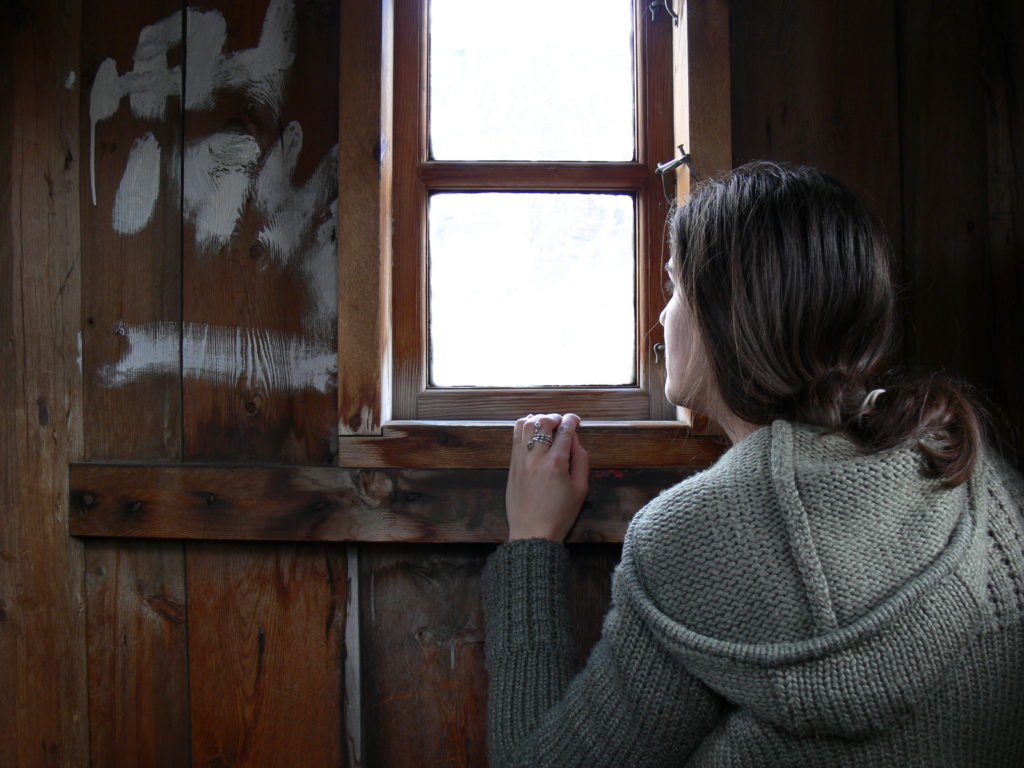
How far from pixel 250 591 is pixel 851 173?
1208 millimetres

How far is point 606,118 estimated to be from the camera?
3.97 ft

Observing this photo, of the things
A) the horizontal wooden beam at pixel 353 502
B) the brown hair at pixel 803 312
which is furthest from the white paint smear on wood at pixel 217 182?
the brown hair at pixel 803 312

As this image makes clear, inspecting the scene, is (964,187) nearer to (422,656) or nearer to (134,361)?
(422,656)

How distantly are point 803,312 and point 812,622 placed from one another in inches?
13.2

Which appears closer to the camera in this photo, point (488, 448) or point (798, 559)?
point (798, 559)

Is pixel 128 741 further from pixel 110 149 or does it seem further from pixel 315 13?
pixel 315 13

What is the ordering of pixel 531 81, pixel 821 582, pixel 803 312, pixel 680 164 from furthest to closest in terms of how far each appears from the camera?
pixel 531 81
pixel 680 164
pixel 803 312
pixel 821 582

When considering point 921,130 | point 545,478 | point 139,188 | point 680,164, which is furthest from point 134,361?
point 921,130

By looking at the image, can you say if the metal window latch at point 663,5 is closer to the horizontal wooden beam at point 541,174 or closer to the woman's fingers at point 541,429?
the horizontal wooden beam at point 541,174

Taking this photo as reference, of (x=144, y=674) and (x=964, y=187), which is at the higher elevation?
(x=964, y=187)

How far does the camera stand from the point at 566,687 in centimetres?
85

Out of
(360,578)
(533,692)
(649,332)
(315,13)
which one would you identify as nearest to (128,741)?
(360,578)

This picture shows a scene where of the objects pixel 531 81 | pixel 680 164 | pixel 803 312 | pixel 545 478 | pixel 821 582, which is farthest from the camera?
pixel 531 81

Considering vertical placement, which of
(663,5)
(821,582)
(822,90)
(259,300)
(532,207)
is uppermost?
(663,5)
